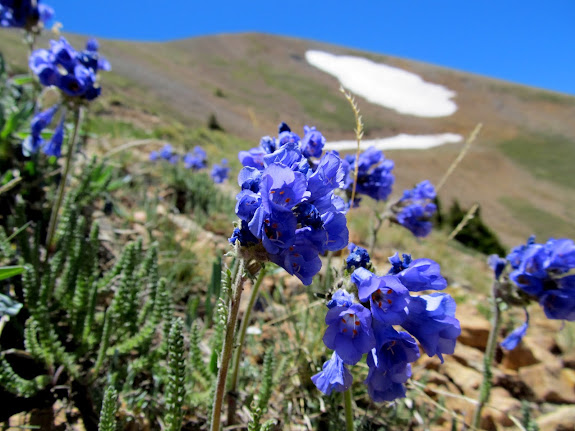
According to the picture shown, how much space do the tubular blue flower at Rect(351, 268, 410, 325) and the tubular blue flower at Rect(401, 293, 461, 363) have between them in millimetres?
48

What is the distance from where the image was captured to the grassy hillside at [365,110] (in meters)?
22.0

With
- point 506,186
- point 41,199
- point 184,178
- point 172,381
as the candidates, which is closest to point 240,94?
point 506,186

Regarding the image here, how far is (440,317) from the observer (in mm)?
1132

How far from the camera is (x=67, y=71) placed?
244 cm

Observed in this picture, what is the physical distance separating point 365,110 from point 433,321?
95.1ft

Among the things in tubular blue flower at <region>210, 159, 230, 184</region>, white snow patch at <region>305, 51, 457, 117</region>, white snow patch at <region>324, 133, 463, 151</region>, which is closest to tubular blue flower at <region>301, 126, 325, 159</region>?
tubular blue flower at <region>210, 159, 230, 184</region>

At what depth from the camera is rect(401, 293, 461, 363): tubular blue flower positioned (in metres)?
1.13

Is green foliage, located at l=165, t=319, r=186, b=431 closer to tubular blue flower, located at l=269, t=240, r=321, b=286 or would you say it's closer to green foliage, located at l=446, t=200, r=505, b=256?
tubular blue flower, located at l=269, t=240, r=321, b=286

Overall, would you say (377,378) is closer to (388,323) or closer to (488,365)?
(388,323)

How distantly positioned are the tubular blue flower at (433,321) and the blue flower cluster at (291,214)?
0.29m

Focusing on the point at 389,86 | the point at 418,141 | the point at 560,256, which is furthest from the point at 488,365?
the point at 389,86

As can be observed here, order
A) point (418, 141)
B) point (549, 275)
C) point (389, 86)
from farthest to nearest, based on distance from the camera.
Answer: point (389, 86), point (418, 141), point (549, 275)

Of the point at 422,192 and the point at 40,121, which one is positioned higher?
the point at 40,121

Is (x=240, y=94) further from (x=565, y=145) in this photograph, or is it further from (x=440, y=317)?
(x=440, y=317)
